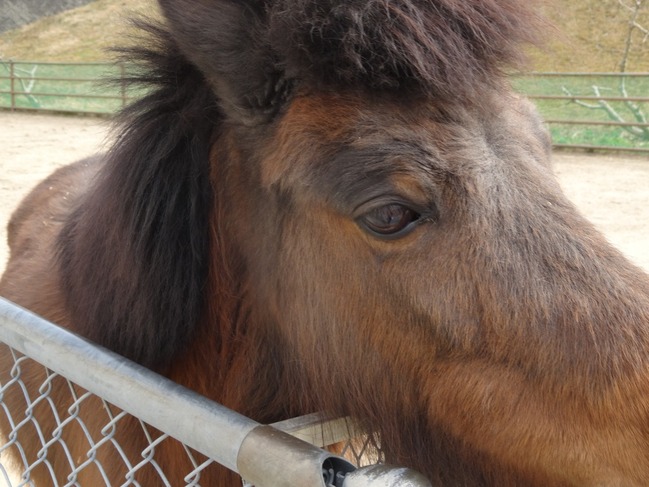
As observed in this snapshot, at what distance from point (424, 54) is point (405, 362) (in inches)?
27.8

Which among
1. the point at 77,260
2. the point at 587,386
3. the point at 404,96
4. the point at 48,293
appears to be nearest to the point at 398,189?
the point at 404,96

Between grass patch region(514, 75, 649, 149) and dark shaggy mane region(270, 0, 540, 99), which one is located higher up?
dark shaggy mane region(270, 0, 540, 99)

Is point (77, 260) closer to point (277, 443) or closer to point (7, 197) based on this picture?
point (277, 443)

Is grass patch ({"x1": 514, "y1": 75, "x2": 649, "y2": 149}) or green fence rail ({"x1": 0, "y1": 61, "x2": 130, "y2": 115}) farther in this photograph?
green fence rail ({"x1": 0, "y1": 61, "x2": 130, "y2": 115})

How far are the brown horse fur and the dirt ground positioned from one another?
4217 mm

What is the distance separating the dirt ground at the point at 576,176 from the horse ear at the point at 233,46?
4374mm

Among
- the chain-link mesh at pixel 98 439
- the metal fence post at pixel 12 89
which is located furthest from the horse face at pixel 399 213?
the metal fence post at pixel 12 89

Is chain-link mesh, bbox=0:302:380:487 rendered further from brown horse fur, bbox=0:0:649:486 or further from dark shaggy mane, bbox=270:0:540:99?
dark shaggy mane, bbox=270:0:540:99

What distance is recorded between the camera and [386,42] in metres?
1.34

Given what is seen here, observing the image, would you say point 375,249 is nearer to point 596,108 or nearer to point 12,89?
point 596,108

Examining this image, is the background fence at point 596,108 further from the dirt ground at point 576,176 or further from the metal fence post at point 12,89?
the metal fence post at point 12,89

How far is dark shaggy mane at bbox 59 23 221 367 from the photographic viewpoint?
1.63m

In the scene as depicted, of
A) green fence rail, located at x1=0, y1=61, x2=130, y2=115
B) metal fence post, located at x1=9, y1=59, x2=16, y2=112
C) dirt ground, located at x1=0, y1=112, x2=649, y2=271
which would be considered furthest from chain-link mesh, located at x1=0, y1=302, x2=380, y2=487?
metal fence post, located at x1=9, y1=59, x2=16, y2=112

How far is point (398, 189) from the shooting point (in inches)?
51.9
